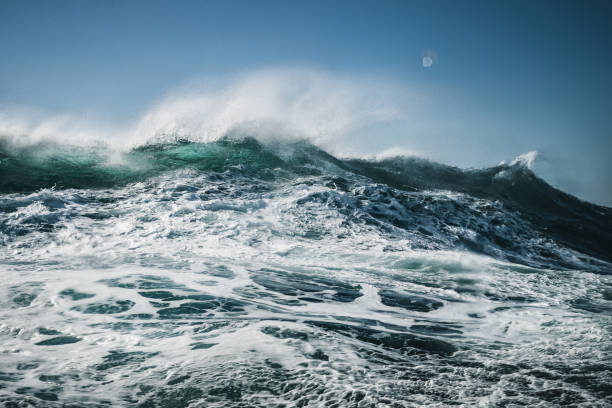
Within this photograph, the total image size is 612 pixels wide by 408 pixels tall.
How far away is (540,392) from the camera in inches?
93.5

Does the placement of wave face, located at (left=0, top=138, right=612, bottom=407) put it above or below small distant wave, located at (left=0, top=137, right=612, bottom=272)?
below

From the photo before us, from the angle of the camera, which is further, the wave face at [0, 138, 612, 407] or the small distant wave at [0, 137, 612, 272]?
the small distant wave at [0, 137, 612, 272]

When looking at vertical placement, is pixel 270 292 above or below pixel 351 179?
below

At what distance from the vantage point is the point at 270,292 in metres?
4.72

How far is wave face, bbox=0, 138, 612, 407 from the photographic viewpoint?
2.45 m

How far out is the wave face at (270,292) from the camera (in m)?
2.45

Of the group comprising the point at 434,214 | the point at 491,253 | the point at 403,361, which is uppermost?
the point at 434,214

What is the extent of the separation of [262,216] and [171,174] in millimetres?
3900

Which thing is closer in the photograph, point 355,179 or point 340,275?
point 340,275

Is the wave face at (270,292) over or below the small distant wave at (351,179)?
below

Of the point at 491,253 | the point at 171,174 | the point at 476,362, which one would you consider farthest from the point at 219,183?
the point at 476,362

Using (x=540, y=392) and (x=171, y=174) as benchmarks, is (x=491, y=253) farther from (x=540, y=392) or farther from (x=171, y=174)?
(x=171, y=174)

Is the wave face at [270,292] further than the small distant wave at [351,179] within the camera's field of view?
No

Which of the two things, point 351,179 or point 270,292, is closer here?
point 270,292
